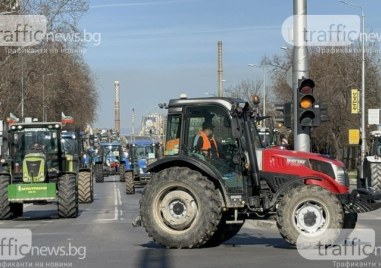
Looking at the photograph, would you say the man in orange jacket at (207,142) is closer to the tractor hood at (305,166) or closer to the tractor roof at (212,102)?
the tractor roof at (212,102)

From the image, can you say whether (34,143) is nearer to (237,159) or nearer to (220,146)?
(220,146)

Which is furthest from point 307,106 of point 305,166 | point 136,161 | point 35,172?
point 136,161

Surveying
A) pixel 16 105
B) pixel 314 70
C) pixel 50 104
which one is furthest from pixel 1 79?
pixel 314 70

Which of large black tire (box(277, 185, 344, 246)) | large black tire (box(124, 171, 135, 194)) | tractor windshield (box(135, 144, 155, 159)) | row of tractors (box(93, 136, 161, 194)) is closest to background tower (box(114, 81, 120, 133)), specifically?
row of tractors (box(93, 136, 161, 194))

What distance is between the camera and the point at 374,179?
99.9 feet

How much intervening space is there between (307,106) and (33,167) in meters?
9.62

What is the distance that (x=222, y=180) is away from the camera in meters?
13.3

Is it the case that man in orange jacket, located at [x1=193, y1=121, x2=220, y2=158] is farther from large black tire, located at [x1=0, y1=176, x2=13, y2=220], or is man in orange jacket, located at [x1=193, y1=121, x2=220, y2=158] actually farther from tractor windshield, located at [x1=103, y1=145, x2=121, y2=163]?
tractor windshield, located at [x1=103, y1=145, x2=121, y2=163]

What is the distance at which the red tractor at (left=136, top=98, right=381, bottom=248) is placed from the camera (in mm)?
13078

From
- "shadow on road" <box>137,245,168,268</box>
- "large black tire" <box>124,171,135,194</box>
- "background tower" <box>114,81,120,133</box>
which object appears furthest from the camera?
"background tower" <box>114,81,120,133</box>

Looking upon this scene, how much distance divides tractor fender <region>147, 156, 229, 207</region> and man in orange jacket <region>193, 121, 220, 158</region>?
226mm

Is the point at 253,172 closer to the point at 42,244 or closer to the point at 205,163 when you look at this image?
the point at 205,163

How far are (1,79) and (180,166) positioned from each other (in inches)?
1531

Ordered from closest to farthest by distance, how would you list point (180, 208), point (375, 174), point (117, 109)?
point (180, 208) → point (375, 174) → point (117, 109)
